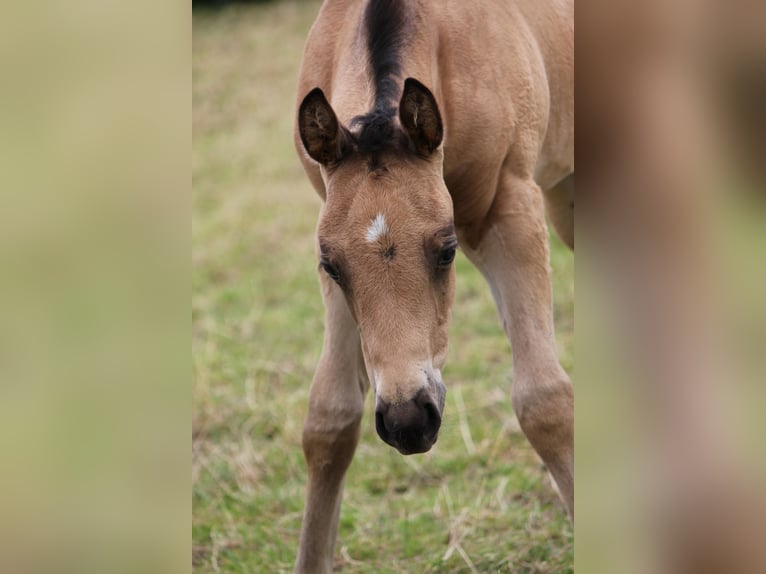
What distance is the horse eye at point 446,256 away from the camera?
269 cm

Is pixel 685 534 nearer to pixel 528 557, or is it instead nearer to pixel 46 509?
pixel 46 509

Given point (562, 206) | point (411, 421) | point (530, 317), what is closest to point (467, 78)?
point (530, 317)

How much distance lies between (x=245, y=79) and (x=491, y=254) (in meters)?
9.91

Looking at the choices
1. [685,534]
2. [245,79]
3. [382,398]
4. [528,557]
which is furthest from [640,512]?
[245,79]

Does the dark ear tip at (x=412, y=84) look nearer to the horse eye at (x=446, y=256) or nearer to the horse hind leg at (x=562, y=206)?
the horse eye at (x=446, y=256)

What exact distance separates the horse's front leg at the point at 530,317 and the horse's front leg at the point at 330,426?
54 cm

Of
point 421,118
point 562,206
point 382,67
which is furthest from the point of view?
point 562,206

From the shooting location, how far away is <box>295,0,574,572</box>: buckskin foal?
8.51 feet

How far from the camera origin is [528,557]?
3846mm

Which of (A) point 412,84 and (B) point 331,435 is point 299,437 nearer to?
(B) point 331,435

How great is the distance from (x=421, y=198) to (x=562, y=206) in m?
2.11

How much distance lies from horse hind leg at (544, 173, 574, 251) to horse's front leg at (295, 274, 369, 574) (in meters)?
1.52

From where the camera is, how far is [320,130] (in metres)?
2.73

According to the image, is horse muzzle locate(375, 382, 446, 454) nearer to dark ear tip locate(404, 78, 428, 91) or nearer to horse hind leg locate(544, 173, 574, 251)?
dark ear tip locate(404, 78, 428, 91)
